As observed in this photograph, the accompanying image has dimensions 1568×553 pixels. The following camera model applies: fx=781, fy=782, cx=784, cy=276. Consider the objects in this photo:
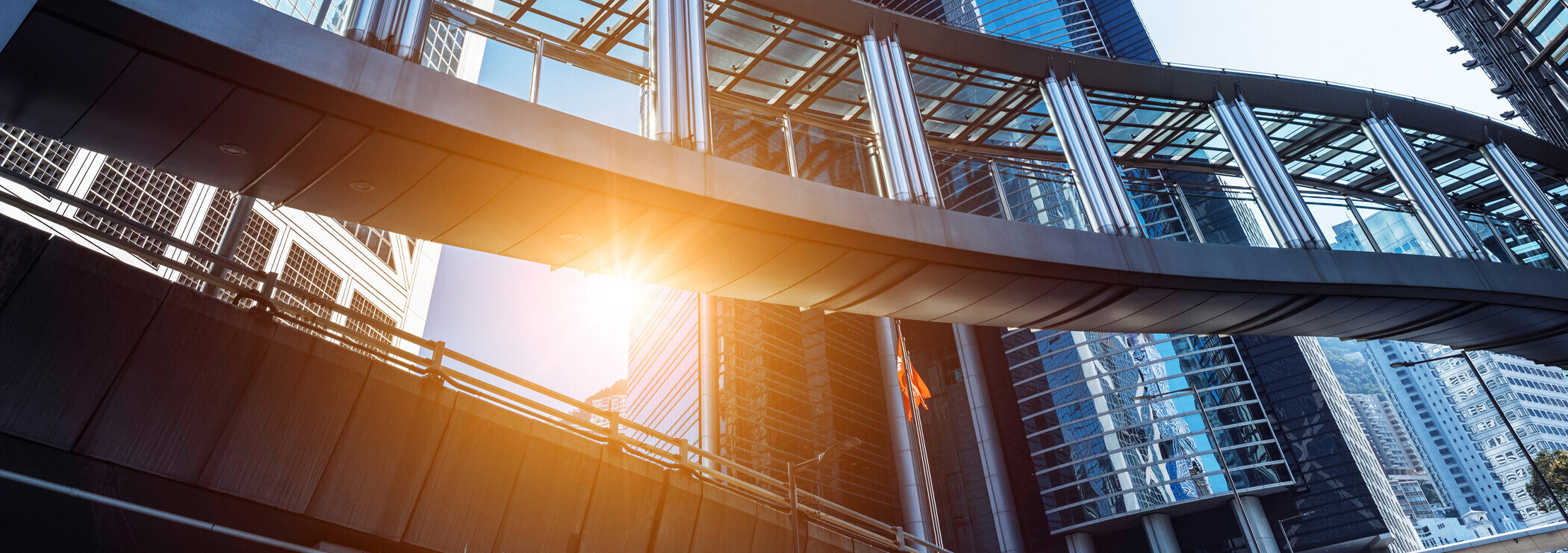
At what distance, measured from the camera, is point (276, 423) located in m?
7.41

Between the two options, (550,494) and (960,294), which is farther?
→ (960,294)

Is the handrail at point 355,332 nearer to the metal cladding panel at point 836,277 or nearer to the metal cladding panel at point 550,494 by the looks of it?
the metal cladding panel at point 550,494

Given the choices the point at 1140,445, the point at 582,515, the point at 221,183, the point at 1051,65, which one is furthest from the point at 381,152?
the point at 1140,445

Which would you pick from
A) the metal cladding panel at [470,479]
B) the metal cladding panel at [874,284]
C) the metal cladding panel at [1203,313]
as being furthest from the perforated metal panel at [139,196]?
the metal cladding panel at [1203,313]

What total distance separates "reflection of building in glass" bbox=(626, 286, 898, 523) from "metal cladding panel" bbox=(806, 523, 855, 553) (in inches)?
1729

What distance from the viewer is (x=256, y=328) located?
741 centimetres

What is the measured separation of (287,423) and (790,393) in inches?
2356

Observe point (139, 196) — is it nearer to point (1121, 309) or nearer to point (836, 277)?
point (836, 277)

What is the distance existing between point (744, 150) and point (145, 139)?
7.65 meters

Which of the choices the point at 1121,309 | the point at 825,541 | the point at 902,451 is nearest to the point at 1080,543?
the point at 902,451

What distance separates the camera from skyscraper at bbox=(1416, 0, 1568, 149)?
3597 centimetres

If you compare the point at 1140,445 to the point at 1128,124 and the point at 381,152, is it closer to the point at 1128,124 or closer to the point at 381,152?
the point at 1128,124

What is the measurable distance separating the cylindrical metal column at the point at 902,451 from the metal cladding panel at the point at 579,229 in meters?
52.9

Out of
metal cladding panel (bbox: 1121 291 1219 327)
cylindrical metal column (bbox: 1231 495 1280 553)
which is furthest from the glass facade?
metal cladding panel (bbox: 1121 291 1219 327)
